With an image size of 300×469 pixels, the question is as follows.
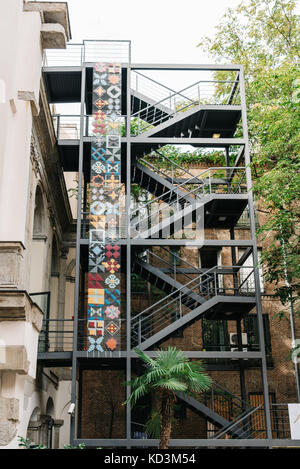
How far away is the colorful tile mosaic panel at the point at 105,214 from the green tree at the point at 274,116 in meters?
4.75

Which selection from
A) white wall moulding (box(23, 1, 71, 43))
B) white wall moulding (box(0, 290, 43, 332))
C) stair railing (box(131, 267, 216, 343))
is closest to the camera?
white wall moulding (box(0, 290, 43, 332))

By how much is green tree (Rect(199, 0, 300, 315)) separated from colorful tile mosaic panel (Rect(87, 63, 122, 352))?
4754mm

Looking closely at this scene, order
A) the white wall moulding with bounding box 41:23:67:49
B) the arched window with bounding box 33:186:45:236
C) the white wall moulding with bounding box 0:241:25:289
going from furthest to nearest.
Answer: the arched window with bounding box 33:186:45:236
the white wall moulding with bounding box 41:23:67:49
the white wall moulding with bounding box 0:241:25:289

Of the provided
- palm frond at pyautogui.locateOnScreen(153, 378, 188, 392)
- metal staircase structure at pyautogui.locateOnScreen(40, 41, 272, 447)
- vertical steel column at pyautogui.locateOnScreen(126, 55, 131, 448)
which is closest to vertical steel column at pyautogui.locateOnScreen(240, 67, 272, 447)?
metal staircase structure at pyautogui.locateOnScreen(40, 41, 272, 447)

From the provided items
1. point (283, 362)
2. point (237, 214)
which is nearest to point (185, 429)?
point (283, 362)

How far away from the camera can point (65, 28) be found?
11.6 m

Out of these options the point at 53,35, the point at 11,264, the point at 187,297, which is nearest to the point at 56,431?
the point at 187,297

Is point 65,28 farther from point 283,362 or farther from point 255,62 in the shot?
point 283,362

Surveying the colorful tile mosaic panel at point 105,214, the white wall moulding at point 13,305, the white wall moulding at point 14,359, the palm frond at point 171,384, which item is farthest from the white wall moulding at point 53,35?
the colorful tile mosaic panel at point 105,214

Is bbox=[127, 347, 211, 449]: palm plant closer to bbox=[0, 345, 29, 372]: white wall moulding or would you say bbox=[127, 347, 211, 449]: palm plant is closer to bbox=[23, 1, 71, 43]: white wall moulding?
bbox=[0, 345, 29, 372]: white wall moulding

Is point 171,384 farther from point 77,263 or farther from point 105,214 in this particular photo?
point 105,214

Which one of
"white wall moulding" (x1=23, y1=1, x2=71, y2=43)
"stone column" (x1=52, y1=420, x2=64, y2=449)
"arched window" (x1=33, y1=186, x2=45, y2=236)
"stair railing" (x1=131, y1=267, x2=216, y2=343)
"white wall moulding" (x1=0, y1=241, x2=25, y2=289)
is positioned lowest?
"stone column" (x1=52, y1=420, x2=64, y2=449)

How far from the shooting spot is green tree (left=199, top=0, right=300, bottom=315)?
18.0m

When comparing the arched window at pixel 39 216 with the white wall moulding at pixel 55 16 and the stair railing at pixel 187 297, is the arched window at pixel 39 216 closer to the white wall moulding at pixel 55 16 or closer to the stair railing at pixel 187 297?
the stair railing at pixel 187 297
